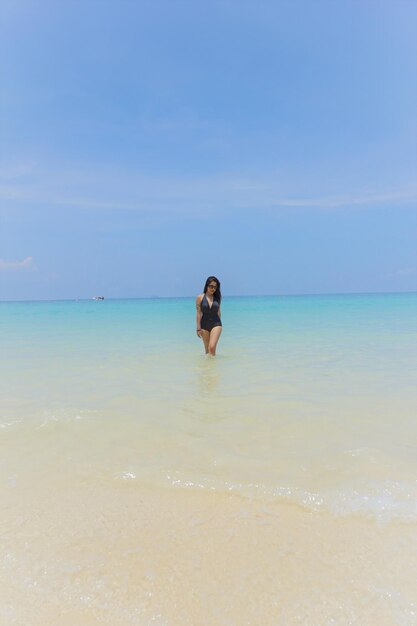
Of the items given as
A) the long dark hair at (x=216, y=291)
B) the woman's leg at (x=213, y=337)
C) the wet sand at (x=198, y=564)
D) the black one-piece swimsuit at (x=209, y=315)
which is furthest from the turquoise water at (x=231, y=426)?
the long dark hair at (x=216, y=291)

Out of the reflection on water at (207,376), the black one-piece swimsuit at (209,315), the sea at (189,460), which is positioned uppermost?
the black one-piece swimsuit at (209,315)

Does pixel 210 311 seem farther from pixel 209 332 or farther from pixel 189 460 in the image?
pixel 189 460

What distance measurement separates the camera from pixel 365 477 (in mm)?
2857

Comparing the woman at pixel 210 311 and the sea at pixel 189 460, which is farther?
the woman at pixel 210 311

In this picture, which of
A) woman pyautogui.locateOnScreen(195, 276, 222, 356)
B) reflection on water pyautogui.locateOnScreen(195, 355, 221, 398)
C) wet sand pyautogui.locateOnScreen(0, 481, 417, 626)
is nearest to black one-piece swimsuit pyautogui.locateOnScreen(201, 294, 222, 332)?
woman pyautogui.locateOnScreen(195, 276, 222, 356)

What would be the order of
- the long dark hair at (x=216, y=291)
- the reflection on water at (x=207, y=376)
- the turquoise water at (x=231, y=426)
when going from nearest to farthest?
Result: the turquoise water at (x=231, y=426) < the reflection on water at (x=207, y=376) < the long dark hair at (x=216, y=291)

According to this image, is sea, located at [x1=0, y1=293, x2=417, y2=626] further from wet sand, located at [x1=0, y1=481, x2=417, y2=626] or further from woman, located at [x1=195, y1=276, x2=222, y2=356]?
woman, located at [x1=195, y1=276, x2=222, y2=356]

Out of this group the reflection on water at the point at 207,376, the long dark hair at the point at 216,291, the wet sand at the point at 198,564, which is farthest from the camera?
the long dark hair at the point at 216,291

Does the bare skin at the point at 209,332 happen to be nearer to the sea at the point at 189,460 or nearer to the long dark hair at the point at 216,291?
the long dark hair at the point at 216,291

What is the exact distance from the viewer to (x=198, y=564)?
6.41 feet

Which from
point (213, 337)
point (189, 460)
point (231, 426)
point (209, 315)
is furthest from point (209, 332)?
point (189, 460)

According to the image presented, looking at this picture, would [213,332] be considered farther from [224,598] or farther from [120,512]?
[224,598]

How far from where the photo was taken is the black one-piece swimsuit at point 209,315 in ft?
27.7

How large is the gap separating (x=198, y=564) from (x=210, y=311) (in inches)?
259
